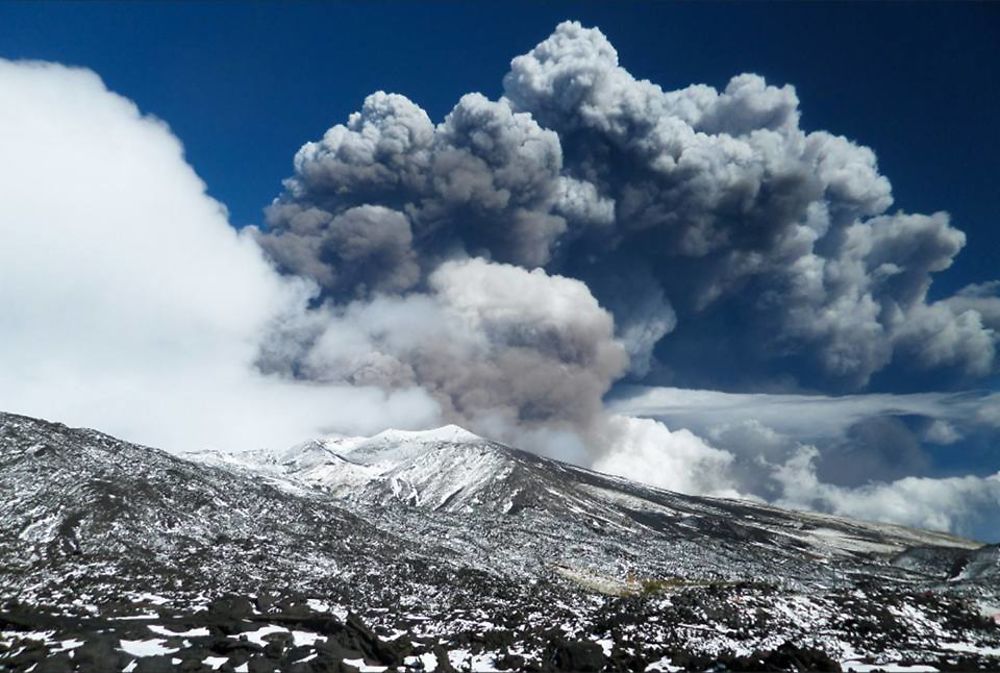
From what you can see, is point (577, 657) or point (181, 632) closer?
point (577, 657)

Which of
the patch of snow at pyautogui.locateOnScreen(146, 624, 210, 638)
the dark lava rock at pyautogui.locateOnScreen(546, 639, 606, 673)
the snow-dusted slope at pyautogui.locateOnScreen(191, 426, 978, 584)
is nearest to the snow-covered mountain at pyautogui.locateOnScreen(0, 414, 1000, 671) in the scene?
the dark lava rock at pyautogui.locateOnScreen(546, 639, 606, 673)

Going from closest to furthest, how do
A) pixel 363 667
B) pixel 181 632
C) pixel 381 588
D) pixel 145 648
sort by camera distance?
1. pixel 145 648
2. pixel 363 667
3. pixel 181 632
4. pixel 381 588

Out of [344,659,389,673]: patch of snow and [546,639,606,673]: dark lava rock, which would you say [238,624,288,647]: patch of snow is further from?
[546,639,606,673]: dark lava rock

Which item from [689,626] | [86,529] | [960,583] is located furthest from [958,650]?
[86,529]

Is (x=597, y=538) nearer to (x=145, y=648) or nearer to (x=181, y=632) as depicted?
(x=181, y=632)

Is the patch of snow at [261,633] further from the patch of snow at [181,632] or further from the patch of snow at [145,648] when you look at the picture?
the patch of snow at [145,648]

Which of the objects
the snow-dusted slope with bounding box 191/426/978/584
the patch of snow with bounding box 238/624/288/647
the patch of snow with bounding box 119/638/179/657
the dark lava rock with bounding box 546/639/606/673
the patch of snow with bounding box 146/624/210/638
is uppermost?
the snow-dusted slope with bounding box 191/426/978/584

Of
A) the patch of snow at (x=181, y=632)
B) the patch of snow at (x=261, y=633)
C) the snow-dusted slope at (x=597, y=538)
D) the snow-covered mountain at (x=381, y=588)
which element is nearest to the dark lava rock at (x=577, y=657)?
the snow-covered mountain at (x=381, y=588)

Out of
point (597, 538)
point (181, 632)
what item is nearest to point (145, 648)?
point (181, 632)

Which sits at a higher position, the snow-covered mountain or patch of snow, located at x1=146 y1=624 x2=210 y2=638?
the snow-covered mountain
